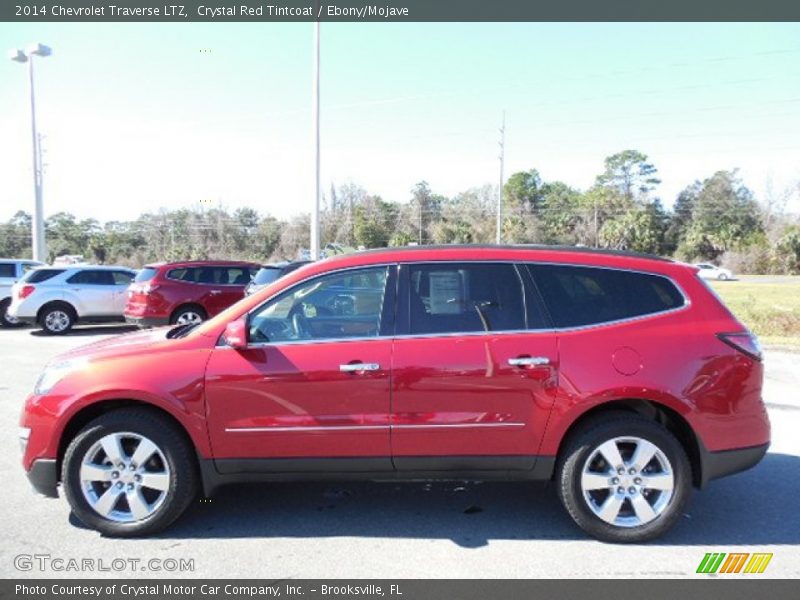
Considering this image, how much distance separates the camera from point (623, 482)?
3467 mm

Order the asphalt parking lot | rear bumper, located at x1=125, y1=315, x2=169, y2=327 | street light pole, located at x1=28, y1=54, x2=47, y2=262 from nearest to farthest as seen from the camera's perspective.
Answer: the asphalt parking lot
rear bumper, located at x1=125, y1=315, x2=169, y2=327
street light pole, located at x1=28, y1=54, x2=47, y2=262

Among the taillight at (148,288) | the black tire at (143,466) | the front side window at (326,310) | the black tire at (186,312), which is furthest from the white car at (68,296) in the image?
the front side window at (326,310)

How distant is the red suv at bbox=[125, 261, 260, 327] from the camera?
11586 mm

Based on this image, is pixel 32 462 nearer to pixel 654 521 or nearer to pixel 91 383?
pixel 91 383

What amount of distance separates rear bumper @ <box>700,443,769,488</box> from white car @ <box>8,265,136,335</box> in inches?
510

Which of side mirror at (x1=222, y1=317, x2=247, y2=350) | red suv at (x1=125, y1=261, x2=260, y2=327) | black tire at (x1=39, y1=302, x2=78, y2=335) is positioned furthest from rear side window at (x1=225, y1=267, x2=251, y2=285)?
side mirror at (x1=222, y1=317, x2=247, y2=350)

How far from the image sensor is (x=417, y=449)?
3477 millimetres

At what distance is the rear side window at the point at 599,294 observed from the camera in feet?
11.7

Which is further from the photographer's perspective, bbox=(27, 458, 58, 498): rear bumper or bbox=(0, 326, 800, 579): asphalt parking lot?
bbox=(27, 458, 58, 498): rear bumper

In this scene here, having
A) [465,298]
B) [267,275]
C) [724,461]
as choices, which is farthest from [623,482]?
[267,275]

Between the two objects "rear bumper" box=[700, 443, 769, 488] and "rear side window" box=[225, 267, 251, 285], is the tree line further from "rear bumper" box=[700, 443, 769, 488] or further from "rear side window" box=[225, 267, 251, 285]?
"rear bumper" box=[700, 443, 769, 488]

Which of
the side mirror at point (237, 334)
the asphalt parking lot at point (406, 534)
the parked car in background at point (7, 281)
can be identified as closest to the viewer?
the asphalt parking lot at point (406, 534)

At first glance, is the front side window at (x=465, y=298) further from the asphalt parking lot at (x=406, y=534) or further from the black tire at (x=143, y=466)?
the black tire at (x=143, y=466)

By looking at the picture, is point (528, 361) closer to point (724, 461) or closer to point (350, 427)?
point (350, 427)
